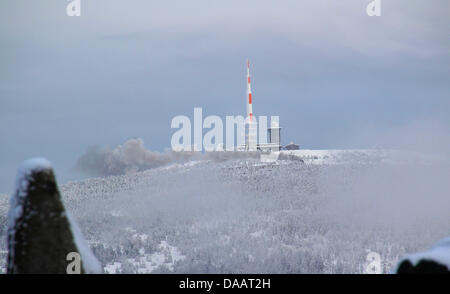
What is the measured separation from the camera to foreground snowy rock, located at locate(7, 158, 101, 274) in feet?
27.0

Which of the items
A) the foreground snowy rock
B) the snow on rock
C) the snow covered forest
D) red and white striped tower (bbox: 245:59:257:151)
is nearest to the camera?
the snow on rock

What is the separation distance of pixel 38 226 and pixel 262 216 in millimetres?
17351

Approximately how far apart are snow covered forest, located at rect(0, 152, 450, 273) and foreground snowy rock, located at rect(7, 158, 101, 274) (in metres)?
7.29

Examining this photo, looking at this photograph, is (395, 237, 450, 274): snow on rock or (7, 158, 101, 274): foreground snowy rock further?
(7, 158, 101, 274): foreground snowy rock

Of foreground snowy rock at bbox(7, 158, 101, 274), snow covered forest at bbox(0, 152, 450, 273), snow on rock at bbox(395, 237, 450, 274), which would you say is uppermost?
foreground snowy rock at bbox(7, 158, 101, 274)

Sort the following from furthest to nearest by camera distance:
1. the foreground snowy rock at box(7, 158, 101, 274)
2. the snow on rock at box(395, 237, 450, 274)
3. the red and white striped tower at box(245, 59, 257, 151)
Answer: the red and white striped tower at box(245, 59, 257, 151) → the foreground snowy rock at box(7, 158, 101, 274) → the snow on rock at box(395, 237, 450, 274)

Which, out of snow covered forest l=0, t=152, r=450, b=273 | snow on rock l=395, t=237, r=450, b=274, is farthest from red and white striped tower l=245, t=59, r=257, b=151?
snow on rock l=395, t=237, r=450, b=274

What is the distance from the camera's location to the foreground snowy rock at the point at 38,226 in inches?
324

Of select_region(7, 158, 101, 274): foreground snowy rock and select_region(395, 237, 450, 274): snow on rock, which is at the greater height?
select_region(7, 158, 101, 274): foreground snowy rock

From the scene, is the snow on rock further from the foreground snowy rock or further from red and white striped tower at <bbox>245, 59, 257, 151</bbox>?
red and white striped tower at <bbox>245, 59, 257, 151</bbox>

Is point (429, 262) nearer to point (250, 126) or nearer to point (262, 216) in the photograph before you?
point (262, 216)

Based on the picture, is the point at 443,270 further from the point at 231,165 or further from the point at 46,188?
the point at 231,165

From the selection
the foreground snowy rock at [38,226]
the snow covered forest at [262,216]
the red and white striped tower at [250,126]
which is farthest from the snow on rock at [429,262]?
the red and white striped tower at [250,126]
